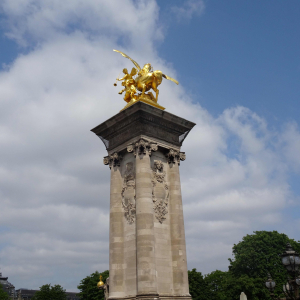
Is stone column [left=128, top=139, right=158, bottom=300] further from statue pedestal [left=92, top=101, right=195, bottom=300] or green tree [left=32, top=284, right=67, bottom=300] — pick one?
green tree [left=32, top=284, right=67, bottom=300]

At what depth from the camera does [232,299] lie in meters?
54.3

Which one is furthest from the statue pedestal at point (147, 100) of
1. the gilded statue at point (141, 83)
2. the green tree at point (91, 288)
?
the green tree at point (91, 288)

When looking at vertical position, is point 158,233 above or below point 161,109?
below

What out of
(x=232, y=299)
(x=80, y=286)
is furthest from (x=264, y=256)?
(x=80, y=286)

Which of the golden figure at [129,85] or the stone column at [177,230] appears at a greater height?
the golden figure at [129,85]

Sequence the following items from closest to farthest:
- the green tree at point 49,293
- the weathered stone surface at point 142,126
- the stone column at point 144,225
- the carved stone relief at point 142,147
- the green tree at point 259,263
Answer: the stone column at point 144,225
the carved stone relief at point 142,147
the weathered stone surface at point 142,126
the green tree at point 259,263
the green tree at point 49,293

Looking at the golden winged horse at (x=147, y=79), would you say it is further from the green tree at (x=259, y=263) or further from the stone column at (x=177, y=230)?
the green tree at (x=259, y=263)

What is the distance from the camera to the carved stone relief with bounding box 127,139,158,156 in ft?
70.3

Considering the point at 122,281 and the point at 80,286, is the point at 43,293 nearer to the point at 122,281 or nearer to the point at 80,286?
the point at 80,286

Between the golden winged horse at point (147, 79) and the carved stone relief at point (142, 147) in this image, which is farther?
the golden winged horse at point (147, 79)

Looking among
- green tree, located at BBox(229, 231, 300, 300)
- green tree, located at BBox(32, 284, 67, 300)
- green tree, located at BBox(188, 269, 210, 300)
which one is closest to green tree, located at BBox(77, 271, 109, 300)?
green tree, located at BBox(32, 284, 67, 300)

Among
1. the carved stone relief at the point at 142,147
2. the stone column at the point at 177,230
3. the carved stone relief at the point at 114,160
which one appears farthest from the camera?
the carved stone relief at the point at 114,160

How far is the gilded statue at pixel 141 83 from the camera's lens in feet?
78.3

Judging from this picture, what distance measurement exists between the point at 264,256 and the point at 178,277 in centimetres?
3955
